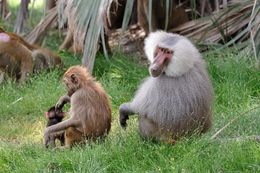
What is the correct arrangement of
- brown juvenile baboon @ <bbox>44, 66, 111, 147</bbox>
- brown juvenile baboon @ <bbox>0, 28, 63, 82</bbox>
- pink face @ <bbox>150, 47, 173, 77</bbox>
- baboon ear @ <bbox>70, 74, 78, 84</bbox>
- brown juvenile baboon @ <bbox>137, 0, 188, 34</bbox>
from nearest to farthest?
pink face @ <bbox>150, 47, 173, 77</bbox> → brown juvenile baboon @ <bbox>44, 66, 111, 147</bbox> → baboon ear @ <bbox>70, 74, 78, 84</bbox> → brown juvenile baboon @ <bbox>0, 28, 63, 82</bbox> → brown juvenile baboon @ <bbox>137, 0, 188, 34</bbox>

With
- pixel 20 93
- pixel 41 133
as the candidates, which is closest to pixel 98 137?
pixel 41 133

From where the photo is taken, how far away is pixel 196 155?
5406 mm

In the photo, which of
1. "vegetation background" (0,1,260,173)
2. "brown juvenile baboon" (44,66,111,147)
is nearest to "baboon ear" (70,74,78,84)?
"brown juvenile baboon" (44,66,111,147)

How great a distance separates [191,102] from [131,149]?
0.62 m

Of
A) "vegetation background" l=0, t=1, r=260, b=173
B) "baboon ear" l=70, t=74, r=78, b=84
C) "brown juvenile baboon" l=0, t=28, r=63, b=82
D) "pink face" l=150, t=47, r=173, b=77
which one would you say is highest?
"pink face" l=150, t=47, r=173, b=77

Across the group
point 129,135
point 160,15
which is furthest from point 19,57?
point 129,135

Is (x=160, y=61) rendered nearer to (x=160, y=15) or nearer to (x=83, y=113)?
(x=83, y=113)

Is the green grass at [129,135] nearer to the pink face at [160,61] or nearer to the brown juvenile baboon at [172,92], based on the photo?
the brown juvenile baboon at [172,92]

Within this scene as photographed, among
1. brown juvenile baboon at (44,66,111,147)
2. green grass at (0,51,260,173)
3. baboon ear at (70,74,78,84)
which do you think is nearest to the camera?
green grass at (0,51,260,173)

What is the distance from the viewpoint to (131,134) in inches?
243

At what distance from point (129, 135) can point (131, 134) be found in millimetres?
19

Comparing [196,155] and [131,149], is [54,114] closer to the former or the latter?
[131,149]

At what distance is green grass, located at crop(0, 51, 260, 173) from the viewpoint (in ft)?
17.7

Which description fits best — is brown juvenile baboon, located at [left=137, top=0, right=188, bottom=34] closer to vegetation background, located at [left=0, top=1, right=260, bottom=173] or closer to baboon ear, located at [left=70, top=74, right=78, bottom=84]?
vegetation background, located at [left=0, top=1, right=260, bottom=173]
